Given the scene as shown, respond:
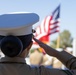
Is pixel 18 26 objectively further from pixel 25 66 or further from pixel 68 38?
pixel 68 38

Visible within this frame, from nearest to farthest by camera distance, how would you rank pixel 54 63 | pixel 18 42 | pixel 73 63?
pixel 18 42, pixel 73 63, pixel 54 63

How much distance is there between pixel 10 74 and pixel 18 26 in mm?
260

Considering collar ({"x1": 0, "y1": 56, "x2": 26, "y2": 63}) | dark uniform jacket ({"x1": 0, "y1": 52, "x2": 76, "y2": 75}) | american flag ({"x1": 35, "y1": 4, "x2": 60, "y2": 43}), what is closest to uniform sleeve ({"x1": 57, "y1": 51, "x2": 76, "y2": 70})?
dark uniform jacket ({"x1": 0, "y1": 52, "x2": 76, "y2": 75})

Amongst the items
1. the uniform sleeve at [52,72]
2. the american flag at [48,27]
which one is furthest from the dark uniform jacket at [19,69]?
the american flag at [48,27]

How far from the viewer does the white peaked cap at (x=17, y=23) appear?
1.59 meters

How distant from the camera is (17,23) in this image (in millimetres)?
1604

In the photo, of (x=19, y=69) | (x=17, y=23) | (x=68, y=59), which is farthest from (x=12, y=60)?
(x=68, y=59)

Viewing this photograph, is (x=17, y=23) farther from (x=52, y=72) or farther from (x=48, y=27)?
(x=48, y=27)

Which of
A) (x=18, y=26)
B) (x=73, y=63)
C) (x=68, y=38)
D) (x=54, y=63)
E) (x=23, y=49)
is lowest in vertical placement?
(x=68, y=38)

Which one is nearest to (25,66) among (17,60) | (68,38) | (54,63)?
(17,60)

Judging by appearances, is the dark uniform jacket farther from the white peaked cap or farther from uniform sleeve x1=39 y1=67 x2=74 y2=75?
the white peaked cap

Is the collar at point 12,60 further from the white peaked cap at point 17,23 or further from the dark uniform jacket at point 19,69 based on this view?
the white peaked cap at point 17,23

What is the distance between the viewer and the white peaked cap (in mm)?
1591

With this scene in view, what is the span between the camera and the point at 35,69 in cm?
166
